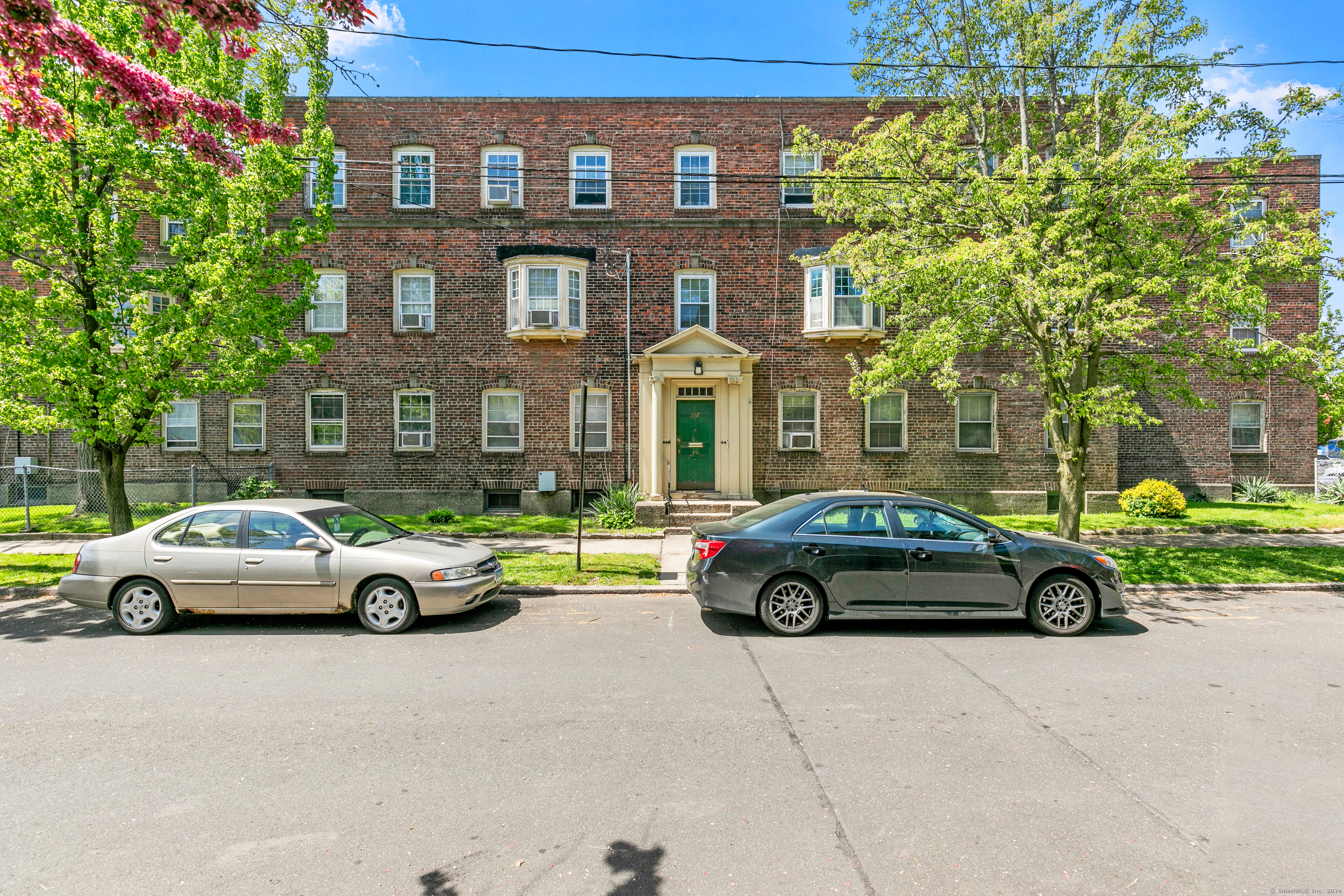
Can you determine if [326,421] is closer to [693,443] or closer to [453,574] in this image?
[693,443]

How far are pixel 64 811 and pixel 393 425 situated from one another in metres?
13.1

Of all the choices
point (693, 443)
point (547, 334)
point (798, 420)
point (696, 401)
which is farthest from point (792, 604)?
point (547, 334)

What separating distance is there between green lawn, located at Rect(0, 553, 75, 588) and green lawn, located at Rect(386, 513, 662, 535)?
486 centimetres

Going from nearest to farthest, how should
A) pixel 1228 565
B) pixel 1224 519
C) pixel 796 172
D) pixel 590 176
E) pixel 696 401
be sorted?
Result: pixel 1228 565 < pixel 1224 519 < pixel 696 401 < pixel 796 172 < pixel 590 176

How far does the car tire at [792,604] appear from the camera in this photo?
6.93 metres

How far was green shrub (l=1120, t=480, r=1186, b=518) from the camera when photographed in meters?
14.7

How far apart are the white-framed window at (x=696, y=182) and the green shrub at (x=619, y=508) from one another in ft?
23.1

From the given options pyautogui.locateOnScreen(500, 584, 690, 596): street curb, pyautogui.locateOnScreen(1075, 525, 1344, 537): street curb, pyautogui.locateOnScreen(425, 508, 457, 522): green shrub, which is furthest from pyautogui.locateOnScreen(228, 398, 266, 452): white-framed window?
pyautogui.locateOnScreen(1075, 525, 1344, 537): street curb

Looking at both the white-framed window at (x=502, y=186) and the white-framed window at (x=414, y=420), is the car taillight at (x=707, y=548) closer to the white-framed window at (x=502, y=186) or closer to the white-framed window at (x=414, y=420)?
the white-framed window at (x=414, y=420)

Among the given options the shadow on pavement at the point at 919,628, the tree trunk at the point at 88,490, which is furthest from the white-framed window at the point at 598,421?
the tree trunk at the point at 88,490

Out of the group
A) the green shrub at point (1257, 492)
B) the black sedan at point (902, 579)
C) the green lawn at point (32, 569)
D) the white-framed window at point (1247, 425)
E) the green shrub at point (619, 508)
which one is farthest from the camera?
the white-framed window at point (1247, 425)

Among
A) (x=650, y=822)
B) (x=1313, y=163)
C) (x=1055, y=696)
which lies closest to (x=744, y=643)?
(x=1055, y=696)

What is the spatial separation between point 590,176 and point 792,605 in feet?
42.2

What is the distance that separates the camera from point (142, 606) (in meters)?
7.03
